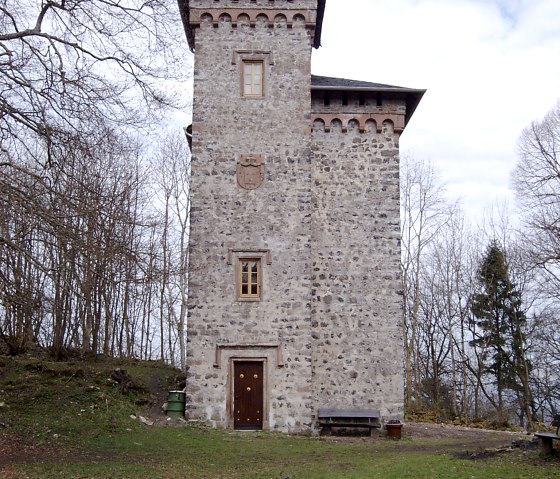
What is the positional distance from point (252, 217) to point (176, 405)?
16.5ft

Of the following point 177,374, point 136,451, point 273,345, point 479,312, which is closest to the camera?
point 136,451

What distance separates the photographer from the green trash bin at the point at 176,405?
15.9 m

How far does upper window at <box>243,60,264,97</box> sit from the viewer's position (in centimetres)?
1723

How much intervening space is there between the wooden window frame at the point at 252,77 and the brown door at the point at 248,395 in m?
7.06

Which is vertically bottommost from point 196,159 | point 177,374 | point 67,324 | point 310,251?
point 177,374

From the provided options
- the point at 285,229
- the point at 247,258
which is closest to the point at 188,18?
the point at 285,229

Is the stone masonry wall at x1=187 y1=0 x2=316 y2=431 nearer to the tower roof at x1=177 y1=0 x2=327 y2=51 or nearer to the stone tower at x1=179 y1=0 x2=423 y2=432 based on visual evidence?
the stone tower at x1=179 y1=0 x2=423 y2=432

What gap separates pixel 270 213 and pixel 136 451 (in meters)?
6.90

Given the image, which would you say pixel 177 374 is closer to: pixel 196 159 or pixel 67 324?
pixel 67 324

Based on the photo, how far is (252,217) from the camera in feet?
54.2

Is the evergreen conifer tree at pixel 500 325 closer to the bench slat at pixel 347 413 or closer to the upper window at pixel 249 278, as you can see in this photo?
the bench slat at pixel 347 413

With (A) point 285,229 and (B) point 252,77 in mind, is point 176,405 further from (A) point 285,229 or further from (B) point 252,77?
(B) point 252,77

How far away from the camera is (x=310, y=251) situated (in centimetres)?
1650

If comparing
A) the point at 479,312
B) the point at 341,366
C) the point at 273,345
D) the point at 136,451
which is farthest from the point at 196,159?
the point at 479,312
